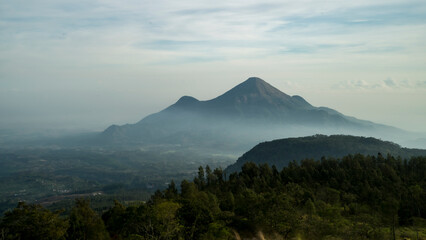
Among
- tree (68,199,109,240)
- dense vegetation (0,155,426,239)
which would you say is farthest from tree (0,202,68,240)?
tree (68,199,109,240)

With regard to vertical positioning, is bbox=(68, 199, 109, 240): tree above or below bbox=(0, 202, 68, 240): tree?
below

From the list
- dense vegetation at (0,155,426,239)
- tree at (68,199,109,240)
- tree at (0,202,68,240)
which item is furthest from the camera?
tree at (68,199,109,240)

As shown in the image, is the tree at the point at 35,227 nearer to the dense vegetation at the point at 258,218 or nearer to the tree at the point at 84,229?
the dense vegetation at the point at 258,218

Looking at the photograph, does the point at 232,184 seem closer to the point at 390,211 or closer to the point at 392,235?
the point at 390,211

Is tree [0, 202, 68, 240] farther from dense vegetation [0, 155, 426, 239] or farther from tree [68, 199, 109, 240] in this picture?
tree [68, 199, 109, 240]

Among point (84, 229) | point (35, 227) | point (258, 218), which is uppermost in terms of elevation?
point (35, 227)

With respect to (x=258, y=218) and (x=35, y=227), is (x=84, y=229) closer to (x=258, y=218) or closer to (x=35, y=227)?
(x=35, y=227)

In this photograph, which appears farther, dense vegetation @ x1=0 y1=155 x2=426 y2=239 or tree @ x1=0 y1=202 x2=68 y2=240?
tree @ x1=0 y1=202 x2=68 y2=240

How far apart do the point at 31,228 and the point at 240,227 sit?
32.8m

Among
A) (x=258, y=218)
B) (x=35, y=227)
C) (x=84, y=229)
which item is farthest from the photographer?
(x=84, y=229)

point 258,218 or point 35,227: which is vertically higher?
point 35,227

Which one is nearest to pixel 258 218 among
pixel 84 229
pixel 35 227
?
pixel 84 229

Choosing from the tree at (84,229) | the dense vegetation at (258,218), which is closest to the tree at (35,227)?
the dense vegetation at (258,218)

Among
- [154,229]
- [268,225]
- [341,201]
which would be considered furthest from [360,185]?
[154,229]
